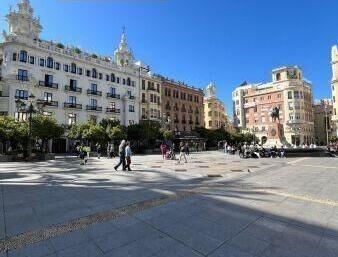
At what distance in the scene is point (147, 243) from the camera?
15.9 ft

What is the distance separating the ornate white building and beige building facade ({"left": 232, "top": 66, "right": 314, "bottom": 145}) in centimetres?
4948

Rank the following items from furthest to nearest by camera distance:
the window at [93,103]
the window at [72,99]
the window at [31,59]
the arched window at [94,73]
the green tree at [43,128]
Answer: the arched window at [94,73] → the window at [93,103] → the window at [72,99] → the window at [31,59] → the green tree at [43,128]

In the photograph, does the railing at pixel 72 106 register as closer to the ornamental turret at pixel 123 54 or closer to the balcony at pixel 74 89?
the balcony at pixel 74 89

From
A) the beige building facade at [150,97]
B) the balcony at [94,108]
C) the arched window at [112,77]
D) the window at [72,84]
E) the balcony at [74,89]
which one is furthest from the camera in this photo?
the beige building facade at [150,97]

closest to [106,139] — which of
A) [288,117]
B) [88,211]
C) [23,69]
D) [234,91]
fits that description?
[23,69]

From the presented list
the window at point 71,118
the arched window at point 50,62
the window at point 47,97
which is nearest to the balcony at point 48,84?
the window at point 47,97

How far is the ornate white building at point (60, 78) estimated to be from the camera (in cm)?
4112

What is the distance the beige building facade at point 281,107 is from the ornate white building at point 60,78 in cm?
4948

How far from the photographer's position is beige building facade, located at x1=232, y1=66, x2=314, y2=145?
291ft

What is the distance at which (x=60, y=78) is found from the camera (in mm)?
46594

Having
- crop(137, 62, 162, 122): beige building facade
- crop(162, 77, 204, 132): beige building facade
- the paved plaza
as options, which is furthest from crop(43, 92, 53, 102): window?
the paved plaza

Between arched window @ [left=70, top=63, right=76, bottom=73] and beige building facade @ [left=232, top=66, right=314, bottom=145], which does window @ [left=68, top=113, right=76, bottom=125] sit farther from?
beige building facade @ [left=232, top=66, right=314, bottom=145]

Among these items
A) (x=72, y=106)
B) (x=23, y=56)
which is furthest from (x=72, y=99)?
(x=23, y=56)

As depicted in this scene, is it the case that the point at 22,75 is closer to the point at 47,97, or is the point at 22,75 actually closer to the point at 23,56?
the point at 23,56
